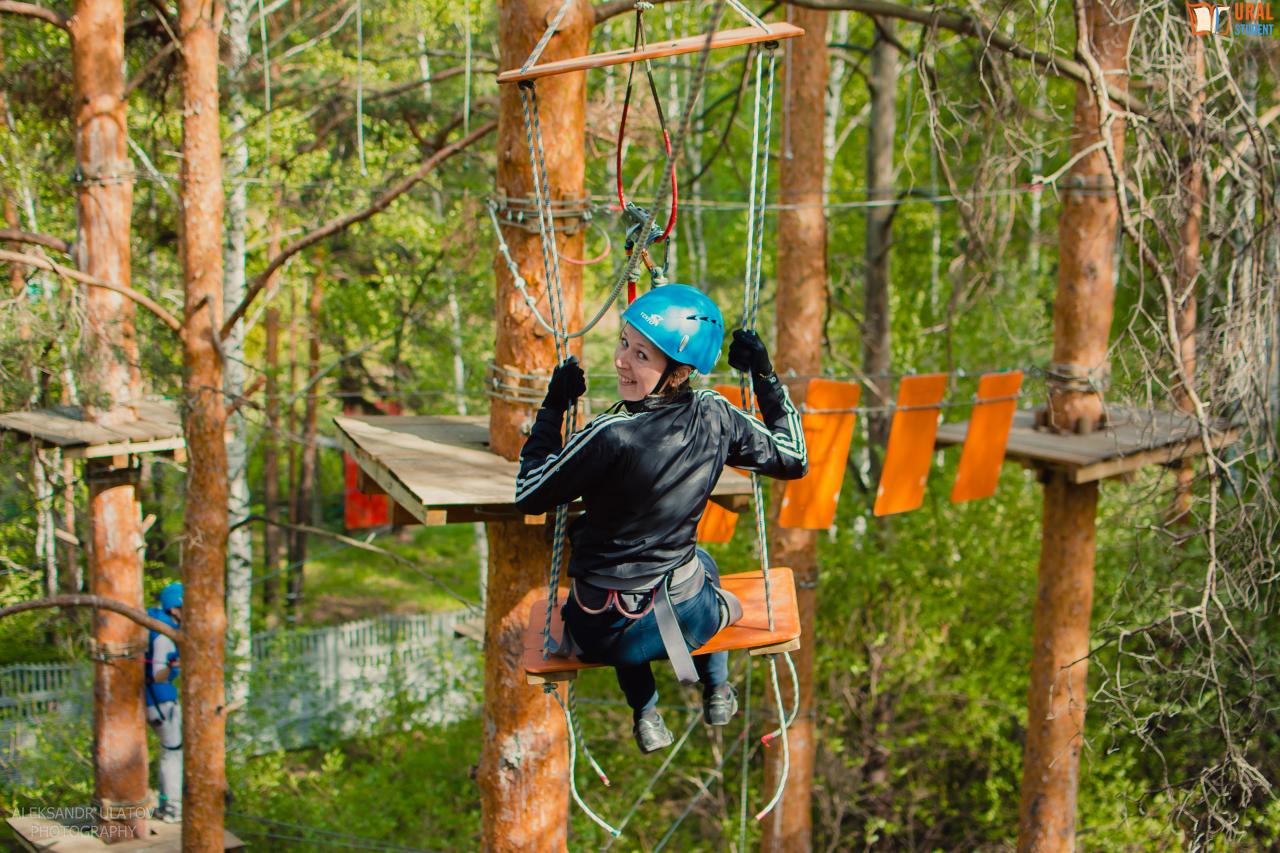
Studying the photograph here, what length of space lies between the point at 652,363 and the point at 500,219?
1.58 m

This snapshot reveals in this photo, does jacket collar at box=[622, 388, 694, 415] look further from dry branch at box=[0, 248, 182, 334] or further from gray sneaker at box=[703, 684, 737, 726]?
dry branch at box=[0, 248, 182, 334]

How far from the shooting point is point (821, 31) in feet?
25.3

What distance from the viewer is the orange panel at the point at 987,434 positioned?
20.4ft

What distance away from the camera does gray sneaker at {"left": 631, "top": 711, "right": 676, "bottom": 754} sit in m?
3.35

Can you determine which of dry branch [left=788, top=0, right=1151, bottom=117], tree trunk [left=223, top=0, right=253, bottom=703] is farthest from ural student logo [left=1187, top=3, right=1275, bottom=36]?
tree trunk [left=223, top=0, right=253, bottom=703]

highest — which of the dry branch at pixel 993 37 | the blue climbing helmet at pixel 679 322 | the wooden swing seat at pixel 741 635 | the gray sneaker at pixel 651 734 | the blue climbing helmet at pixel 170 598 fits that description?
the dry branch at pixel 993 37

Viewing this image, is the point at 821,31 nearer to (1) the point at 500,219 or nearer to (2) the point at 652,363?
(1) the point at 500,219

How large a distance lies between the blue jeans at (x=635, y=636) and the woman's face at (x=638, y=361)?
63 cm

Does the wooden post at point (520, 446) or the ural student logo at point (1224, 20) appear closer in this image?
the wooden post at point (520, 446)

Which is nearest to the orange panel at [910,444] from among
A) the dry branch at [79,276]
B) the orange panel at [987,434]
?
the orange panel at [987,434]

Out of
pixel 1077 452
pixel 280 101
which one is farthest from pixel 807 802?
pixel 280 101

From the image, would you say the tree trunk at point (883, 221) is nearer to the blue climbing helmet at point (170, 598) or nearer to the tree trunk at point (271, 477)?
the blue climbing helmet at point (170, 598)

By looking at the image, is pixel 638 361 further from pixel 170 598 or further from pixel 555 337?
pixel 170 598

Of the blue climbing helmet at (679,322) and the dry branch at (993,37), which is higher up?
the dry branch at (993,37)
